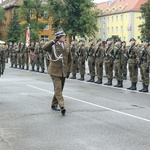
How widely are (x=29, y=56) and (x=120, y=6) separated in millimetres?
95946

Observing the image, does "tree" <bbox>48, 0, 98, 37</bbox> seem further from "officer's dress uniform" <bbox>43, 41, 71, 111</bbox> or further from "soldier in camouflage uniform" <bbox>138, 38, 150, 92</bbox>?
"officer's dress uniform" <bbox>43, 41, 71, 111</bbox>

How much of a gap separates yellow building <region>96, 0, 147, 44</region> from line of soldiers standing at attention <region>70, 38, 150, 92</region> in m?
88.5

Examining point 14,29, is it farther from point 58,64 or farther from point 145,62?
point 58,64

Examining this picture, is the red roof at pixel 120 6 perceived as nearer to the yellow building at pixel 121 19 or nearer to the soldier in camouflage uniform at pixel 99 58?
the yellow building at pixel 121 19

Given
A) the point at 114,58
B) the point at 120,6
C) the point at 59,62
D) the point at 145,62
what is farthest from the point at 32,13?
the point at 59,62

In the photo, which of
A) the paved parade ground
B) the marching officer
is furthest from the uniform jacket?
the paved parade ground

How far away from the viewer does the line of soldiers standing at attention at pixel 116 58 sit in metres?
15.4

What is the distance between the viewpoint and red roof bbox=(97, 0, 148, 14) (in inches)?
4599

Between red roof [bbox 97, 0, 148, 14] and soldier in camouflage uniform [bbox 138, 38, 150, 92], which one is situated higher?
red roof [bbox 97, 0, 148, 14]

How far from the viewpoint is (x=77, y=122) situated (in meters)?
8.99

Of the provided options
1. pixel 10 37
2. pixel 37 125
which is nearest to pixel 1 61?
pixel 37 125

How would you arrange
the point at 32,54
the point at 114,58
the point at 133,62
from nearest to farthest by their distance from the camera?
the point at 133,62 → the point at 114,58 → the point at 32,54

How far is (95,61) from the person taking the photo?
1925 cm

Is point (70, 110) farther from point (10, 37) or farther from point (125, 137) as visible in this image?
point (10, 37)
